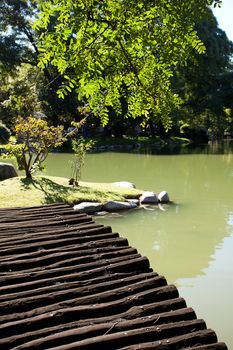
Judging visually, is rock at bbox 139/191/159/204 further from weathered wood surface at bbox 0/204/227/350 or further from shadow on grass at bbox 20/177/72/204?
weathered wood surface at bbox 0/204/227/350

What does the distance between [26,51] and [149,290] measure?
35396 millimetres

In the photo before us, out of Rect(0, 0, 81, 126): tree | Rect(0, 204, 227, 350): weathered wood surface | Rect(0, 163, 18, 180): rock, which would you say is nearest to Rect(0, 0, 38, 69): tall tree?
Rect(0, 0, 81, 126): tree

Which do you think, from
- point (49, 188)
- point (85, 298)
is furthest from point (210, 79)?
point (85, 298)

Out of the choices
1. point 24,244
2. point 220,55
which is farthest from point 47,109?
point 24,244

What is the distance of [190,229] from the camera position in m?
11.2

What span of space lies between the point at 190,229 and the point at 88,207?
10.3 feet

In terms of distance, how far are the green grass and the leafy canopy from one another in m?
8.37

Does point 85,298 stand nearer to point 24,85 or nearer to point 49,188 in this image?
point 49,188

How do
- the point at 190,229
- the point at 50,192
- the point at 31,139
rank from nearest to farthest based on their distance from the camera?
the point at 190,229 < the point at 50,192 < the point at 31,139

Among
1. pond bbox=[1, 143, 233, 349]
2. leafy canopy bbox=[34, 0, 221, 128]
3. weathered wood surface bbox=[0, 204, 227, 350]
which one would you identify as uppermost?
leafy canopy bbox=[34, 0, 221, 128]

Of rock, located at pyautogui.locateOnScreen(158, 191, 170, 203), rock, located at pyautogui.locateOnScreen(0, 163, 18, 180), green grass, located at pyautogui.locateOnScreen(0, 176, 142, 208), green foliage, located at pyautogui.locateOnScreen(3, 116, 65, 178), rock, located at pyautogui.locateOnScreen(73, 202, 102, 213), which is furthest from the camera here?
rock, located at pyautogui.locateOnScreen(0, 163, 18, 180)

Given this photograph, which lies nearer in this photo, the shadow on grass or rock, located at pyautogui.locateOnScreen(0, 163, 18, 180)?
the shadow on grass

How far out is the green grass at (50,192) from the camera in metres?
12.7

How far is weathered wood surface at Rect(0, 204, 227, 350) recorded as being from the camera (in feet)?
11.9
